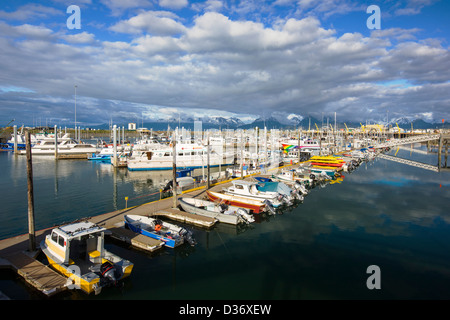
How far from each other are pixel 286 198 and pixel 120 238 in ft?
55.9

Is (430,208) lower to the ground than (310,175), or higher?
lower

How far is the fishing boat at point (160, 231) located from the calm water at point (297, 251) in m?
0.74

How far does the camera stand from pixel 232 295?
12.1 meters

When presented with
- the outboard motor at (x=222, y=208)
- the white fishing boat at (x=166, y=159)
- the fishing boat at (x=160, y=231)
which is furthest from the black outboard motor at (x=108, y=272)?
the white fishing boat at (x=166, y=159)

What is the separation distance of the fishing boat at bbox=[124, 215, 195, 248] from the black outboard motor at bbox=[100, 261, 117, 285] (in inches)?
177

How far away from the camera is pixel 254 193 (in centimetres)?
2594

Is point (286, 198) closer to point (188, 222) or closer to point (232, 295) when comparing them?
point (188, 222)

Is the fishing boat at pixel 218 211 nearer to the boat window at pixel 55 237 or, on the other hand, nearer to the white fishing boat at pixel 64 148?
the boat window at pixel 55 237

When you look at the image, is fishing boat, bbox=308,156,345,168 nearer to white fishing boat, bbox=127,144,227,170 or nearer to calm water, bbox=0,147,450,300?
calm water, bbox=0,147,450,300

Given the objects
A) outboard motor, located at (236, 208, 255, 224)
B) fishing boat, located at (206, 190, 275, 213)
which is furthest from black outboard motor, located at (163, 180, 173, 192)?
outboard motor, located at (236, 208, 255, 224)

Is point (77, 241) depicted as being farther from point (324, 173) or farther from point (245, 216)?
point (324, 173)

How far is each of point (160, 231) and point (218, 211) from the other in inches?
244

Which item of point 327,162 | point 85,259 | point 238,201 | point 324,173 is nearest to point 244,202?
point 238,201
